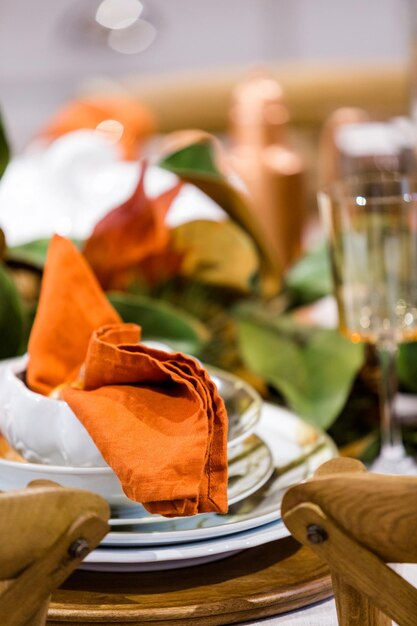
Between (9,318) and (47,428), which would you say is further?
(9,318)

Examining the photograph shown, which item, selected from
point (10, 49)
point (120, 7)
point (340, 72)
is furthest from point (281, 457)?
point (10, 49)

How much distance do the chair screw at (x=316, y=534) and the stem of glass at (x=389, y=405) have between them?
27 centimetres

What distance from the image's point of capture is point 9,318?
1.96 ft

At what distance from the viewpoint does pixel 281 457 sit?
1.61 feet

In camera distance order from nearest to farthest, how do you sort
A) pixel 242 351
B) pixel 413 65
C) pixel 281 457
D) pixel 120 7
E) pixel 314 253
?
pixel 281 457
pixel 242 351
pixel 314 253
pixel 413 65
pixel 120 7

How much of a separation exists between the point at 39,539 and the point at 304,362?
1.27ft

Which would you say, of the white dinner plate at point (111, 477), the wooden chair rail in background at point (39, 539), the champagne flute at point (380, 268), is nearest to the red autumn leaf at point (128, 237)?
the champagne flute at point (380, 268)

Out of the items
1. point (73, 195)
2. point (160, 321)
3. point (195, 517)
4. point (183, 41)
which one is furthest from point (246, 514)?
point (183, 41)

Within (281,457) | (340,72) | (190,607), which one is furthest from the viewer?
(340,72)

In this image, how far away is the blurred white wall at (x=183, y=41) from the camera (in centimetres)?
361

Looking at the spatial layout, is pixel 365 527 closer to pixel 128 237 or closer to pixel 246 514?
pixel 246 514

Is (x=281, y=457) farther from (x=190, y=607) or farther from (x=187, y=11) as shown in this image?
(x=187, y=11)

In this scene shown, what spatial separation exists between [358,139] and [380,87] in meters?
1.14

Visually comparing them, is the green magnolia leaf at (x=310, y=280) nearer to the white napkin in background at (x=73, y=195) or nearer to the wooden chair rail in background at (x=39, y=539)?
the white napkin in background at (x=73, y=195)
